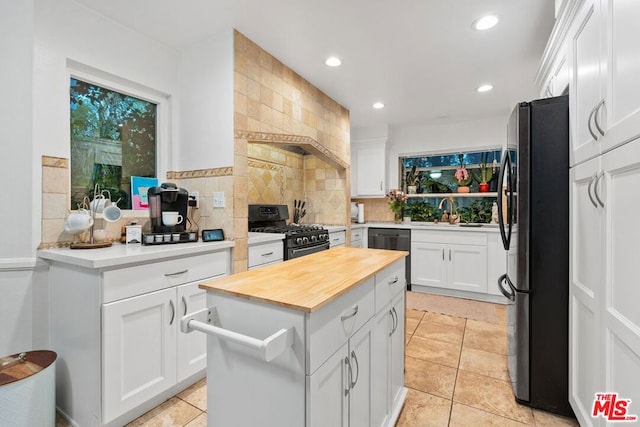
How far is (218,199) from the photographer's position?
7.57 feet

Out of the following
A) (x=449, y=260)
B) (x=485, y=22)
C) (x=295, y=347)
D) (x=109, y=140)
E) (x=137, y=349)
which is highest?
(x=485, y=22)

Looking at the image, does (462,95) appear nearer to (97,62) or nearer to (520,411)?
(520,411)

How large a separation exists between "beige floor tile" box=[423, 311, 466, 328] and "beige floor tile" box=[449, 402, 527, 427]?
135 centimetres

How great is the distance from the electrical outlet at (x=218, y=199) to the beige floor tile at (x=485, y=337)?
2386 millimetres

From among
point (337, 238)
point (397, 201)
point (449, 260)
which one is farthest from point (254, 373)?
point (397, 201)

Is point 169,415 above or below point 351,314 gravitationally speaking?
below

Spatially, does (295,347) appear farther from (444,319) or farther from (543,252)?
(444,319)

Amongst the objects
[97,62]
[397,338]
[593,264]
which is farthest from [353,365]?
[97,62]

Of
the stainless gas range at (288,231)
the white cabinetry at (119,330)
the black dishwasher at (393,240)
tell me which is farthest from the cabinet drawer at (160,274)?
the black dishwasher at (393,240)

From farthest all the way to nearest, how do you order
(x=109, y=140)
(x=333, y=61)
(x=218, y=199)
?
(x=333, y=61) → (x=218, y=199) → (x=109, y=140)

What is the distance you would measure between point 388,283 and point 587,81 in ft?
4.35

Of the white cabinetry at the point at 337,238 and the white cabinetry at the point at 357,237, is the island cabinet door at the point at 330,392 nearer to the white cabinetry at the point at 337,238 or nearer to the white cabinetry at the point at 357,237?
the white cabinetry at the point at 337,238

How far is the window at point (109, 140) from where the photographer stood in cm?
201

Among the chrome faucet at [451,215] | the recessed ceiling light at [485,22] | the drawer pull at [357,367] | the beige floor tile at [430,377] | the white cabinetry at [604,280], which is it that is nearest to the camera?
the white cabinetry at [604,280]
